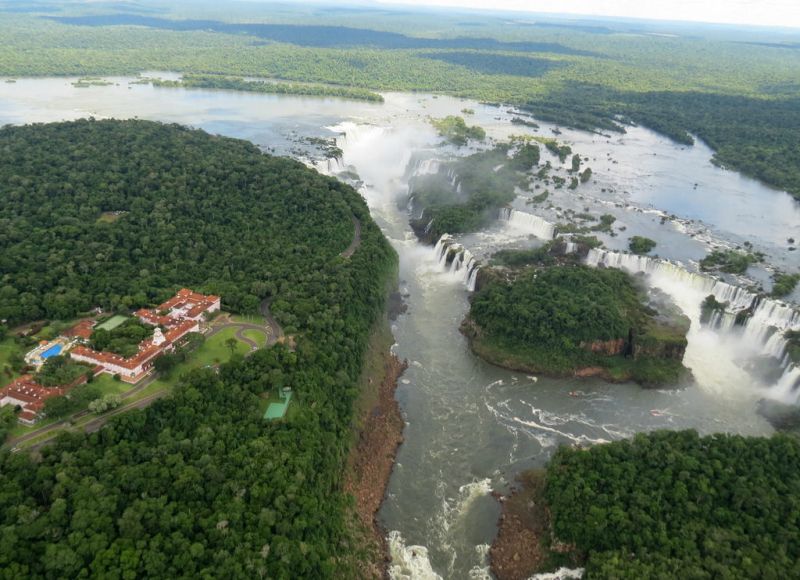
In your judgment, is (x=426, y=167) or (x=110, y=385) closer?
(x=110, y=385)

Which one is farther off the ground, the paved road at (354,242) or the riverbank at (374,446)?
the paved road at (354,242)

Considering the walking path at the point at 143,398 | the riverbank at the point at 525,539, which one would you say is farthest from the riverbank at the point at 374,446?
the walking path at the point at 143,398

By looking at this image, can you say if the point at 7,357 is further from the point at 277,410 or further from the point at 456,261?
the point at 456,261

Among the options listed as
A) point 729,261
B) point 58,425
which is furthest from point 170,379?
point 729,261

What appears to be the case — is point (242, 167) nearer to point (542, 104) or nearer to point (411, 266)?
point (411, 266)

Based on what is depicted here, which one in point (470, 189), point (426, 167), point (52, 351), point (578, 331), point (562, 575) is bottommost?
point (562, 575)

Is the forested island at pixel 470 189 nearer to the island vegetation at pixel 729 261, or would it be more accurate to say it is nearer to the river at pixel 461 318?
the river at pixel 461 318

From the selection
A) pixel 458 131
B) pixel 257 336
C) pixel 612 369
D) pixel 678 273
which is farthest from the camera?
pixel 458 131
